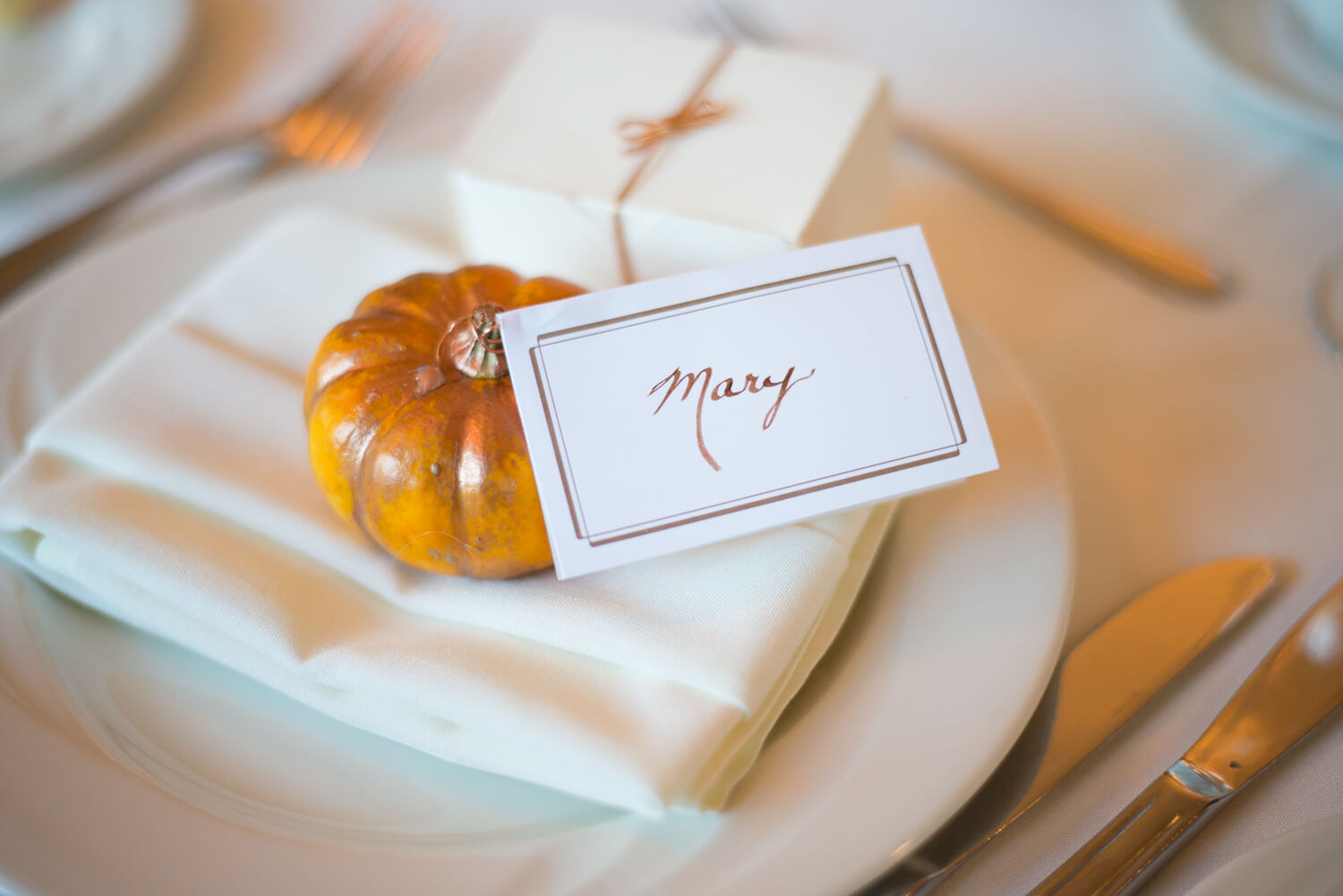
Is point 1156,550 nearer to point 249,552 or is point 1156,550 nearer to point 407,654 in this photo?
point 407,654

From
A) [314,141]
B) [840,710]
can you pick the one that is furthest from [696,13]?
[840,710]

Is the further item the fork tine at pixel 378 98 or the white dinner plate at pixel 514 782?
the fork tine at pixel 378 98

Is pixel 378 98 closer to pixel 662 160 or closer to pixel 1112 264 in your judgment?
pixel 662 160

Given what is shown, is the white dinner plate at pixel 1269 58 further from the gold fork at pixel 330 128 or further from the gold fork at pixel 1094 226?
the gold fork at pixel 330 128

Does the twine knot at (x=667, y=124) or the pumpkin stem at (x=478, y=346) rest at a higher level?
the twine knot at (x=667, y=124)

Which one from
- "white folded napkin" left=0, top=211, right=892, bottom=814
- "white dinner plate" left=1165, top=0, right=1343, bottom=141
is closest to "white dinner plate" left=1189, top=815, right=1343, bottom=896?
"white folded napkin" left=0, top=211, right=892, bottom=814

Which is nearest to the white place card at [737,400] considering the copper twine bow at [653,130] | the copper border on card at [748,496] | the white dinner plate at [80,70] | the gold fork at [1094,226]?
the copper border on card at [748,496]
